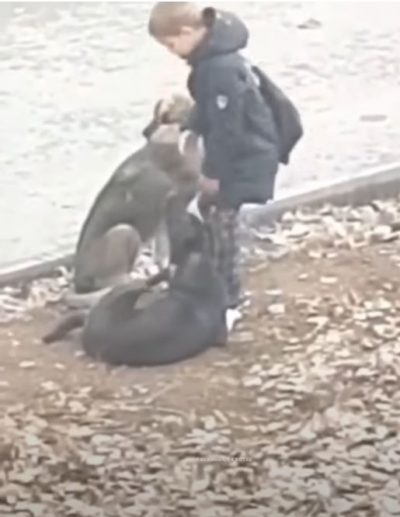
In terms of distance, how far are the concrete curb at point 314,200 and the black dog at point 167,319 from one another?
0.05 metres

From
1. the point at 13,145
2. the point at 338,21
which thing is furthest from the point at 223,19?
the point at 13,145

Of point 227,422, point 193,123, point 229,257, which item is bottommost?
point 227,422

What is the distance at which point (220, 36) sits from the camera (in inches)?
53.3

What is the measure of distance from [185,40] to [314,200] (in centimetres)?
19

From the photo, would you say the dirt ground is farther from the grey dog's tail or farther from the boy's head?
the boy's head

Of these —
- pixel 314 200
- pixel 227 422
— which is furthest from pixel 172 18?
pixel 227 422

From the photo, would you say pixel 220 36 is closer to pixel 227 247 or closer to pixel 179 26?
pixel 179 26

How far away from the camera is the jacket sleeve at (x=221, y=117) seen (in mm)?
1349

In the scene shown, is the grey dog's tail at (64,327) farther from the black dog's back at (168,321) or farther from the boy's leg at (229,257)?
the boy's leg at (229,257)

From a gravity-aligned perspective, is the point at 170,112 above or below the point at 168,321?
above

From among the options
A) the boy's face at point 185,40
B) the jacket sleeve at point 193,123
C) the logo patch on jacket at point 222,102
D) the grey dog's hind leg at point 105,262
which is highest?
the boy's face at point 185,40

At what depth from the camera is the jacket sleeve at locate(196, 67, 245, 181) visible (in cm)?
135

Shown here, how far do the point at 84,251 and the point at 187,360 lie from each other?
0.13 metres

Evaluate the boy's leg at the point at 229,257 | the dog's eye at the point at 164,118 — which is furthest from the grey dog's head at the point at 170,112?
the boy's leg at the point at 229,257
